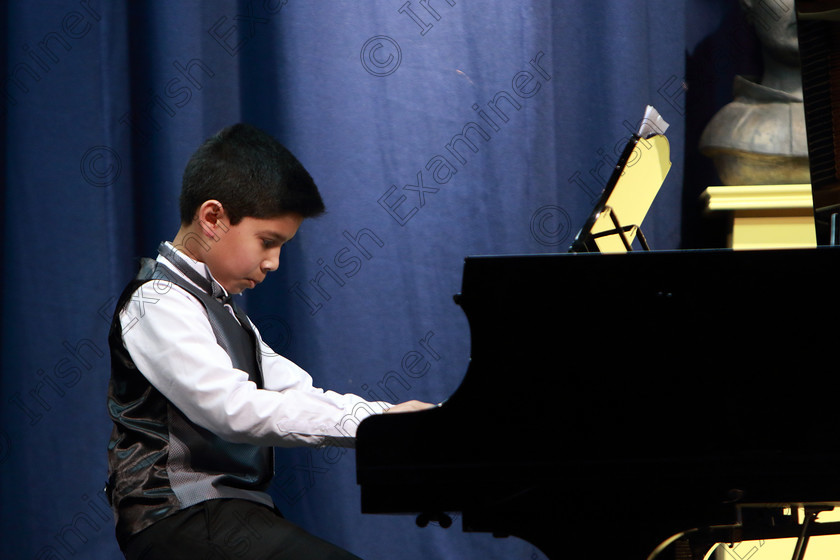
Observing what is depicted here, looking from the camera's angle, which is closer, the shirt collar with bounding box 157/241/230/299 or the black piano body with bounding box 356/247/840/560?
the black piano body with bounding box 356/247/840/560

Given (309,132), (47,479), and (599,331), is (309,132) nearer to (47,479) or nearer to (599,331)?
(47,479)

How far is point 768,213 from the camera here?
87.1 inches

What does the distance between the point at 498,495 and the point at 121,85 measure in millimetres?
1753

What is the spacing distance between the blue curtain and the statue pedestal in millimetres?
292

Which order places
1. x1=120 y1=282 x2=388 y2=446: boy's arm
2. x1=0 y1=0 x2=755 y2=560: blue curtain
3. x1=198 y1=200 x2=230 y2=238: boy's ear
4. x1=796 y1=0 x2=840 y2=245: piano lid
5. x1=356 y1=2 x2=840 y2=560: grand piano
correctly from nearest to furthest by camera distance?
x1=356 y1=2 x2=840 y2=560: grand piano → x1=120 y1=282 x2=388 y2=446: boy's arm → x1=796 y1=0 x2=840 y2=245: piano lid → x1=198 y1=200 x2=230 y2=238: boy's ear → x1=0 y1=0 x2=755 y2=560: blue curtain

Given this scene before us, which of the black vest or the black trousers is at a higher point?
the black vest

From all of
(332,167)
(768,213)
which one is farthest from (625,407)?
(332,167)

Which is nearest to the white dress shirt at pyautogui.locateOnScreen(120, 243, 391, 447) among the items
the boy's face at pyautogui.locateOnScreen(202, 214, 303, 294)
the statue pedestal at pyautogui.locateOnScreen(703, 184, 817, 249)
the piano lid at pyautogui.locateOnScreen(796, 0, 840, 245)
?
the boy's face at pyautogui.locateOnScreen(202, 214, 303, 294)

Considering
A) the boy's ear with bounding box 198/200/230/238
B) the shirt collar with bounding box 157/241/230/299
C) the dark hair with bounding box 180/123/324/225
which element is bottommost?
the shirt collar with bounding box 157/241/230/299

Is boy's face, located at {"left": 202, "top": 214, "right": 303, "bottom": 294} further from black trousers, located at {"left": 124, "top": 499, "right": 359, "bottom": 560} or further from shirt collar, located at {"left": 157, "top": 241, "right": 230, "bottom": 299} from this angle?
black trousers, located at {"left": 124, "top": 499, "right": 359, "bottom": 560}

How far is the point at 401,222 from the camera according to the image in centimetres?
247

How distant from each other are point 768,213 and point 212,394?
5.05 feet

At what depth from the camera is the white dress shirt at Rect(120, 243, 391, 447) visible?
4.35 ft

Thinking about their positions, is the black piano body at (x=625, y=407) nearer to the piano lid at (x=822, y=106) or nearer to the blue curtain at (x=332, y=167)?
the piano lid at (x=822, y=106)
